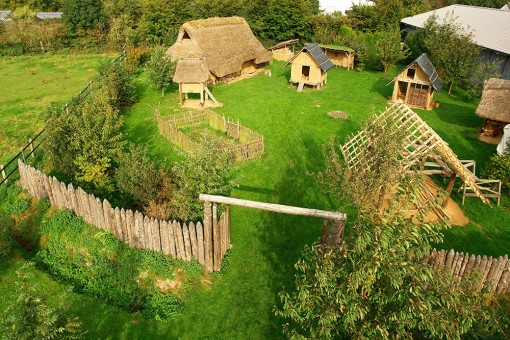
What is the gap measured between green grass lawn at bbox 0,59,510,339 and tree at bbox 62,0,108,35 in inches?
699

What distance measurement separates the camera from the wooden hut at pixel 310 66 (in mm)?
26625

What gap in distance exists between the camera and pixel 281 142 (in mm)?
18859

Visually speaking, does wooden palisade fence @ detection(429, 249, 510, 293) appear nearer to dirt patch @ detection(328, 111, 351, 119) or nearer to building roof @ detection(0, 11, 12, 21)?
dirt patch @ detection(328, 111, 351, 119)

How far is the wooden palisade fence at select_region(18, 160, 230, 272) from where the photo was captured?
10484mm

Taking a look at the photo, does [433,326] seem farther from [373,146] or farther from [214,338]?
[214,338]

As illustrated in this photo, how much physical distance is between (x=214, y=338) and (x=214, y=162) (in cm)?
484

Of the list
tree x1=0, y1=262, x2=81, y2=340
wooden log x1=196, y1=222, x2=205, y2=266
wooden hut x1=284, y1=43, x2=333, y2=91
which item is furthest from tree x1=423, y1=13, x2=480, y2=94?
tree x1=0, y1=262, x2=81, y2=340

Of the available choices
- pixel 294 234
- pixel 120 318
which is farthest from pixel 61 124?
pixel 294 234

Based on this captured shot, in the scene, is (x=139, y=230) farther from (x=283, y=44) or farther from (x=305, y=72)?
(x=283, y=44)

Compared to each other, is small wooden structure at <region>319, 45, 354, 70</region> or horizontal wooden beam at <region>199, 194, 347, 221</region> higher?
horizontal wooden beam at <region>199, 194, 347, 221</region>

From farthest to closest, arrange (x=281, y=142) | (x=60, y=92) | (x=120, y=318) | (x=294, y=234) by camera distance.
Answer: (x=60, y=92) < (x=281, y=142) < (x=294, y=234) < (x=120, y=318)

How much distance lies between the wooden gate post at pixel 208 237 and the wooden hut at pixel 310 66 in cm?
1898

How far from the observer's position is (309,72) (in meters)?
27.5

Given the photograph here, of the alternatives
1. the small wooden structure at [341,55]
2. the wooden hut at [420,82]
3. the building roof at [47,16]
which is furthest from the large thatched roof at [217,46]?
the building roof at [47,16]
